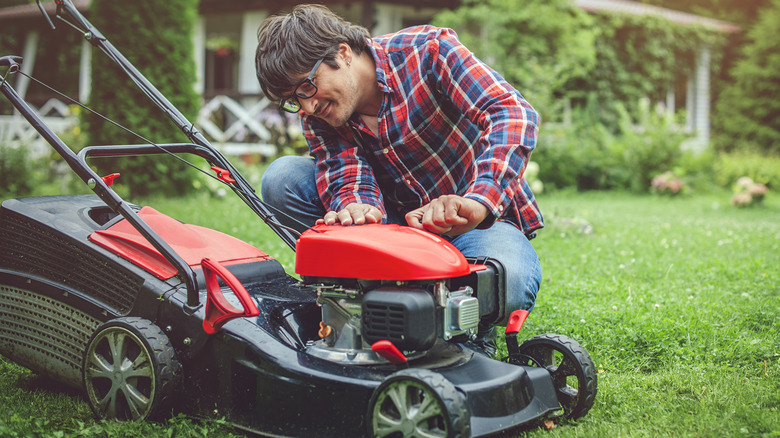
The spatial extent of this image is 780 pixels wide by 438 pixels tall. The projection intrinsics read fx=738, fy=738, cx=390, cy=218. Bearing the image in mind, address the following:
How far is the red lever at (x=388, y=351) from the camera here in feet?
5.74

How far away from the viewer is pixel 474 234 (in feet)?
7.86

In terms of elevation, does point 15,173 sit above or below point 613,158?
above

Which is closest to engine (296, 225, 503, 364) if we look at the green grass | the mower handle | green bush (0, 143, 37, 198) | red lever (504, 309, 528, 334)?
red lever (504, 309, 528, 334)

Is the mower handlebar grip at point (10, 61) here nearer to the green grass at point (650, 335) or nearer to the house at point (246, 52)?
the green grass at point (650, 335)

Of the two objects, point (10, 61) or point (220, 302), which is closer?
point (220, 302)

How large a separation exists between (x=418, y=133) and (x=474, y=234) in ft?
1.31

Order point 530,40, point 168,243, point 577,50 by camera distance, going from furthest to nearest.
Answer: point 577,50, point 530,40, point 168,243

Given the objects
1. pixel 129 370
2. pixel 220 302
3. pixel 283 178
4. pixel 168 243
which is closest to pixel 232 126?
pixel 283 178

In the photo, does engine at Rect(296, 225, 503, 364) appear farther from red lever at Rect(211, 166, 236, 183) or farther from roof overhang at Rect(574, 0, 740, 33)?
roof overhang at Rect(574, 0, 740, 33)

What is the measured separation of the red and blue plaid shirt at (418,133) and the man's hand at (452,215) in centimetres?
32

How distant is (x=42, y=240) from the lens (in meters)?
2.40

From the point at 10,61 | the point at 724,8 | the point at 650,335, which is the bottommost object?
the point at 650,335

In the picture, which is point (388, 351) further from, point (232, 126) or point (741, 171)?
point (741, 171)

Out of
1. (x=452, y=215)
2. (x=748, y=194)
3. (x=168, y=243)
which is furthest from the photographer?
(x=748, y=194)
